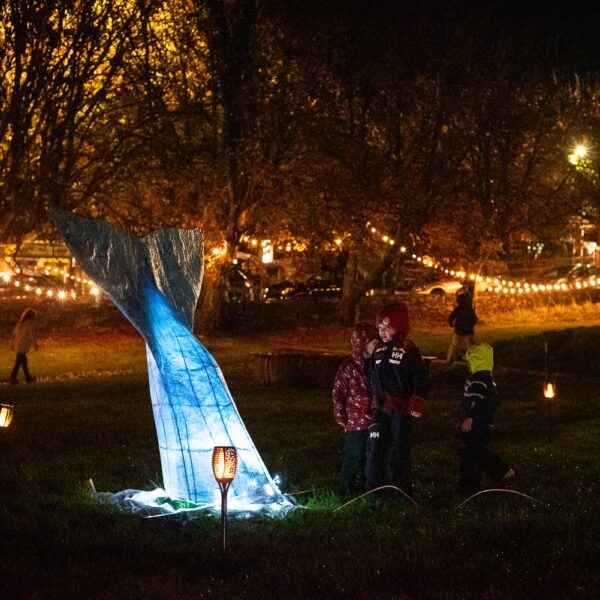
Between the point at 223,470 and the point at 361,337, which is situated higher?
the point at 361,337

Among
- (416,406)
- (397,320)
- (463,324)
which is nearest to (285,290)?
(463,324)

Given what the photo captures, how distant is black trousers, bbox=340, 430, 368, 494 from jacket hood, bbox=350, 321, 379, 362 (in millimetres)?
745

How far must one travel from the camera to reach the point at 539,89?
34.9 meters

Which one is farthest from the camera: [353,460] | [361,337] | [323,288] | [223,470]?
[323,288]

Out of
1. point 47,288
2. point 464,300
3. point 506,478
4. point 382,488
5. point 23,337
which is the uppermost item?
point 47,288

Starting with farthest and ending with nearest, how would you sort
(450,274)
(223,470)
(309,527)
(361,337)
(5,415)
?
(450,274) → (5,415) → (361,337) → (309,527) → (223,470)

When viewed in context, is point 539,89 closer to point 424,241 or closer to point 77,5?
point 424,241

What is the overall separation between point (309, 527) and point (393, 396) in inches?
60.9

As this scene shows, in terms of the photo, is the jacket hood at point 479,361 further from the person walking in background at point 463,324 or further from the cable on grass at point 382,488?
the person walking in background at point 463,324

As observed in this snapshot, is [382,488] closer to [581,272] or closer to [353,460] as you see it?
[353,460]

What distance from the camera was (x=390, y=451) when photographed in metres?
9.64

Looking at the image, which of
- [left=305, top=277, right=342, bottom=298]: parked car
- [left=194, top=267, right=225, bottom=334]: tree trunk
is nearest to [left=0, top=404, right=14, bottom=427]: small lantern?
[left=194, top=267, right=225, bottom=334]: tree trunk

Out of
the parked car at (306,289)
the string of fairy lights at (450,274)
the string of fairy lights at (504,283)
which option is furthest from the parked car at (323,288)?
the string of fairy lights at (504,283)

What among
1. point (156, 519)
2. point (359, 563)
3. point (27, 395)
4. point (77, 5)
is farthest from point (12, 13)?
point (359, 563)
